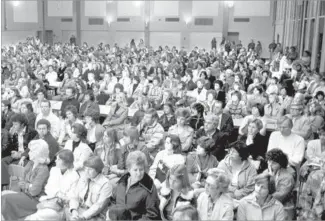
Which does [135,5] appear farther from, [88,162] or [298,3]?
[88,162]

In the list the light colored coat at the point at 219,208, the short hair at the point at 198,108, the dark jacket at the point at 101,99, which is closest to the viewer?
the light colored coat at the point at 219,208

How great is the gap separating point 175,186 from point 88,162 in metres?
0.88

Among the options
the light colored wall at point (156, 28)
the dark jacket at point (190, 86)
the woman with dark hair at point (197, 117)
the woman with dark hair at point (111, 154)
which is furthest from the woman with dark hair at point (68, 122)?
A: the light colored wall at point (156, 28)

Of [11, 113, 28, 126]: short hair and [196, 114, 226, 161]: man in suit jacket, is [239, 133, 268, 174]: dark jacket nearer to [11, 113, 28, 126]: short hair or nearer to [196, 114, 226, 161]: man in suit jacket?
[196, 114, 226, 161]: man in suit jacket

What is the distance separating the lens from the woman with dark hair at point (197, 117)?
6238 mm

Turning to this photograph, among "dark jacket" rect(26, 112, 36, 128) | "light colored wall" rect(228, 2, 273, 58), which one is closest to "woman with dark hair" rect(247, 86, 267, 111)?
"dark jacket" rect(26, 112, 36, 128)

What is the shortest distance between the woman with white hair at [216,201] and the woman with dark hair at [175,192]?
0.56 ft

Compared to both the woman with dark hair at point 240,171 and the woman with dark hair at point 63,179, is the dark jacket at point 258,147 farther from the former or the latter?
the woman with dark hair at point 63,179

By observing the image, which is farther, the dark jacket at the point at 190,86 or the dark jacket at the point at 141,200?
the dark jacket at the point at 190,86

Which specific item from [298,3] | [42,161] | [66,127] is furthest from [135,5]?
[42,161]

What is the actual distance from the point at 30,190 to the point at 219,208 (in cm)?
203

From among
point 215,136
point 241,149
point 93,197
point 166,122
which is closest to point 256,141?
point 215,136

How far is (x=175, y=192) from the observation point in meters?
3.61

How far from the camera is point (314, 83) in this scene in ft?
Answer: 30.3
